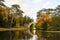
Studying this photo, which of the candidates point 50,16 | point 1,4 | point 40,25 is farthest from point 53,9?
point 1,4

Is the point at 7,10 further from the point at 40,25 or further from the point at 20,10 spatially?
the point at 40,25

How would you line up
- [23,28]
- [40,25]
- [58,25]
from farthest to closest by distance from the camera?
[23,28]
[40,25]
[58,25]

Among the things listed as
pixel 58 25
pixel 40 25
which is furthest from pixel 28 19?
pixel 58 25

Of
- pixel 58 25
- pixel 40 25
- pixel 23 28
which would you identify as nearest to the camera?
pixel 58 25

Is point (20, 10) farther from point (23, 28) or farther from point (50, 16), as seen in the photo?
point (50, 16)

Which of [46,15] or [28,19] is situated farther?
[28,19]

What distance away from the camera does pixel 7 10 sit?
3766cm

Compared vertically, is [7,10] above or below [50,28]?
above

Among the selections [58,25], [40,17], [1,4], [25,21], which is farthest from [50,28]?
[1,4]

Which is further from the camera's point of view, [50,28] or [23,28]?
[23,28]

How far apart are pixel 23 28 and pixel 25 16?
247 cm

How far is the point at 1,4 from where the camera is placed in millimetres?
36938

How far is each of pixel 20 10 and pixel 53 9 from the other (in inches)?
262

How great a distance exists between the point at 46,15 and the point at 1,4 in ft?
28.8
